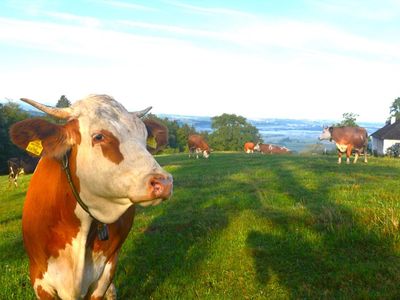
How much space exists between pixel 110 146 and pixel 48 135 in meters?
0.58

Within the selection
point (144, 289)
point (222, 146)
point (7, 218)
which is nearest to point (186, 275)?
point (144, 289)

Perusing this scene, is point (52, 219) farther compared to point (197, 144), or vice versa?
point (197, 144)

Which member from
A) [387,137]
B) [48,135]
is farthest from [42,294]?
[387,137]

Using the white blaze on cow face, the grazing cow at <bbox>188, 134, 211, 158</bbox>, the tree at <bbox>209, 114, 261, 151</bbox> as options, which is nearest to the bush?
the grazing cow at <bbox>188, 134, 211, 158</bbox>

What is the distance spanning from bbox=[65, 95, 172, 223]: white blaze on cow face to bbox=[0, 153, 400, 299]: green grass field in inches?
105

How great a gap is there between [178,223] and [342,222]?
3.39 meters

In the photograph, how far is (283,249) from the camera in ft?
23.2

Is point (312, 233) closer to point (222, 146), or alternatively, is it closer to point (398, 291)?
point (398, 291)

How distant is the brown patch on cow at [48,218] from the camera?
4.07 m

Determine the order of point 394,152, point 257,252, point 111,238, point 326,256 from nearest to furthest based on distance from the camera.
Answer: point 111,238
point 326,256
point 257,252
point 394,152

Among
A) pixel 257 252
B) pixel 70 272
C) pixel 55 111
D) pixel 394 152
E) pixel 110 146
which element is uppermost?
pixel 55 111

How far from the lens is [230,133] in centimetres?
10494

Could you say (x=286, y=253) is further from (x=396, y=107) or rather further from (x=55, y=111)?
(x=396, y=107)

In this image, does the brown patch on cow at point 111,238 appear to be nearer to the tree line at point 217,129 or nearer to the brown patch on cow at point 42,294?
the brown patch on cow at point 42,294
